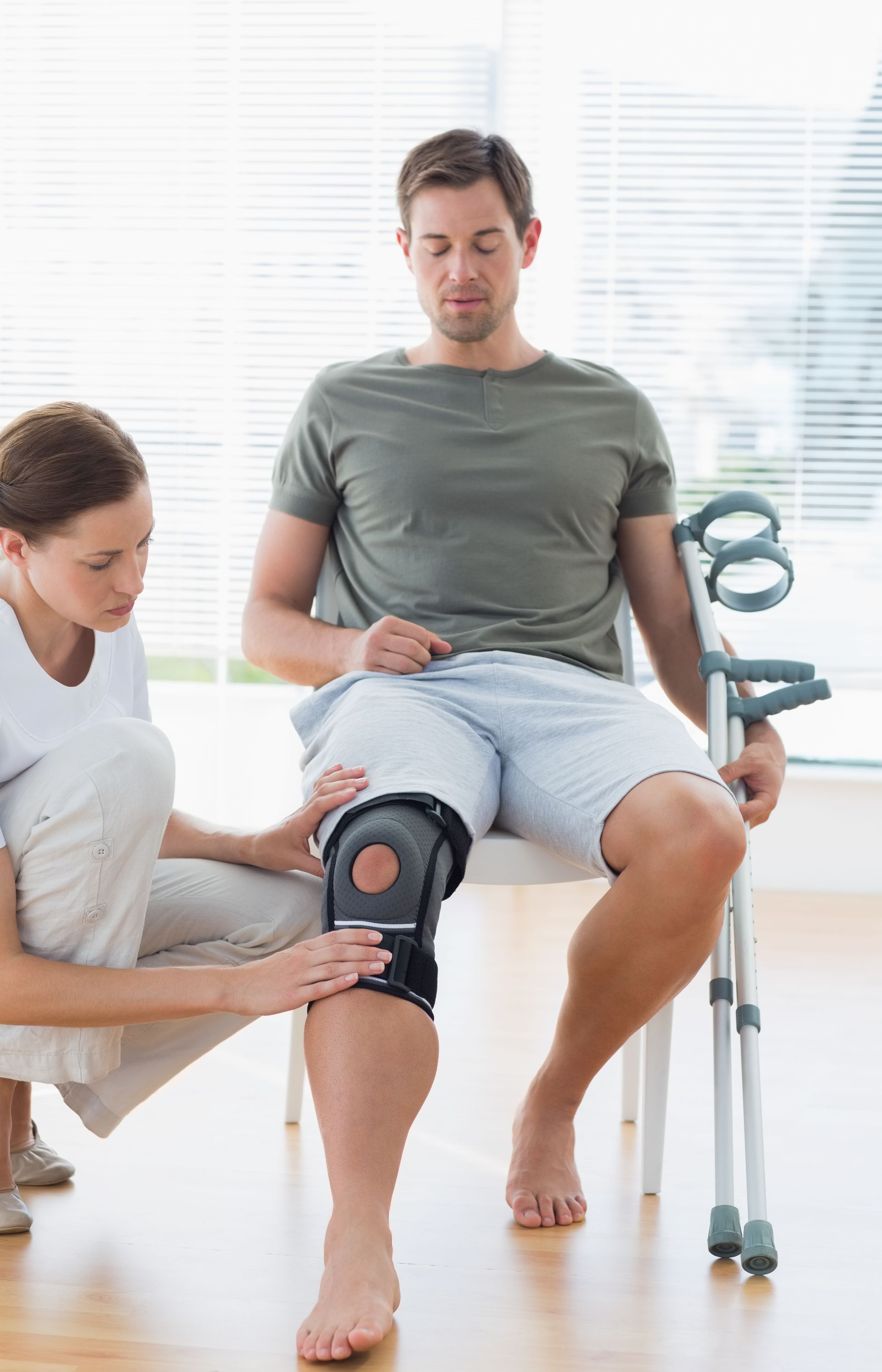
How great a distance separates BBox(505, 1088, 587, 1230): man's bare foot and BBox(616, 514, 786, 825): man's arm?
62cm

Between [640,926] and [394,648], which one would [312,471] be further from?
[640,926]

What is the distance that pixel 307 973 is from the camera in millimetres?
1294

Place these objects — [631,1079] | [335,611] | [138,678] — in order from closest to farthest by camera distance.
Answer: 1. [138,678]
2. [631,1079]
3. [335,611]

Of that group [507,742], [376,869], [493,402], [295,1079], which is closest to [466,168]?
[493,402]

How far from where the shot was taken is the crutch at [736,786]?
1380 millimetres

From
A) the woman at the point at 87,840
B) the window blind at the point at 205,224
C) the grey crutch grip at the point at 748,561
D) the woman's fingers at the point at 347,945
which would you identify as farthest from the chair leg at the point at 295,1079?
the window blind at the point at 205,224

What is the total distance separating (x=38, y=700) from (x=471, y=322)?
88 cm

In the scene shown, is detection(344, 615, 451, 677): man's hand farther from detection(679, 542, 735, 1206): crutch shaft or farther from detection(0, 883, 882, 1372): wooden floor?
detection(0, 883, 882, 1372): wooden floor

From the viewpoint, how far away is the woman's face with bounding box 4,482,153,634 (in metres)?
1.36

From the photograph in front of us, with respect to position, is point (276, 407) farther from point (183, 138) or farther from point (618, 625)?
point (618, 625)

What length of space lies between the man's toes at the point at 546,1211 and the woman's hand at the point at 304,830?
1.48 feet

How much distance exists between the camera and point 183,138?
3.53 metres

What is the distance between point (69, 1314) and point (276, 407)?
2.67 meters

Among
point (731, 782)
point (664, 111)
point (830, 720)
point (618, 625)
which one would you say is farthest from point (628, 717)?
point (664, 111)
